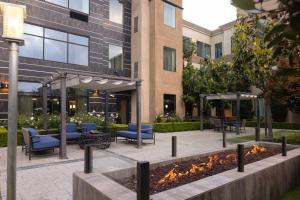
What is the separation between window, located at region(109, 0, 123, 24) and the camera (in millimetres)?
20578

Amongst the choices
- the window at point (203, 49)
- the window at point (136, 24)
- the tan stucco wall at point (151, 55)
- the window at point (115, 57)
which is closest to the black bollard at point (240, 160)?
the tan stucco wall at point (151, 55)

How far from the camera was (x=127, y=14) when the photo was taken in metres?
21.4

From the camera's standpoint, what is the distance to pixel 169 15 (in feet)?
71.1

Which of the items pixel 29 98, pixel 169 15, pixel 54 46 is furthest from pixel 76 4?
pixel 169 15

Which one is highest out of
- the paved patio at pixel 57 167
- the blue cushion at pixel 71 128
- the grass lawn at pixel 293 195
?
the blue cushion at pixel 71 128

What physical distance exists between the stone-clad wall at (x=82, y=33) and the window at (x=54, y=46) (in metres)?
0.32

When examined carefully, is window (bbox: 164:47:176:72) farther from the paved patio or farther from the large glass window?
the paved patio

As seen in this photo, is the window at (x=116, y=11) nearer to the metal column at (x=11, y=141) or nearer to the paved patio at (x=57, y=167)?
the paved patio at (x=57, y=167)

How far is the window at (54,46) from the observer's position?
15930 mm

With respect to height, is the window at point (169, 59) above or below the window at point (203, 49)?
below

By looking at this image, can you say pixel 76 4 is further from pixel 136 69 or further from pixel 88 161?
pixel 88 161

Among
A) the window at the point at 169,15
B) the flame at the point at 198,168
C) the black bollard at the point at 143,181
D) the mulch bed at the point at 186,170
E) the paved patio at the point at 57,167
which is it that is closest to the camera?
the black bollard at the point at 143,181

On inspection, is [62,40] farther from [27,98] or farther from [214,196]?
[214,196]

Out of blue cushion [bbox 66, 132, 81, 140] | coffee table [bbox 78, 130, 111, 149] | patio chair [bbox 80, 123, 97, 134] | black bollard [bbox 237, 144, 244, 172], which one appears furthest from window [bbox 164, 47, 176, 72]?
black bollard [bbox 237, 144, 244, 172]
